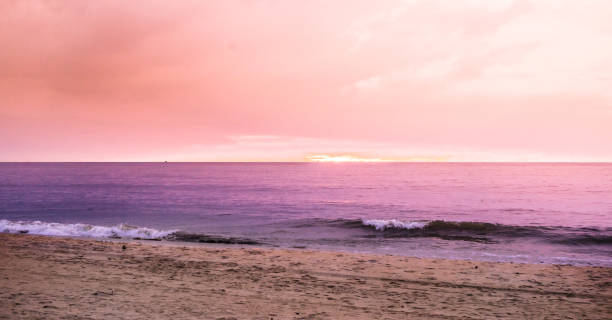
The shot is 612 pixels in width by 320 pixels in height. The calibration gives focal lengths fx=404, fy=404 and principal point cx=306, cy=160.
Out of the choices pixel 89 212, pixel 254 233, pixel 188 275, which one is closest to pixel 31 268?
pixel 188 275

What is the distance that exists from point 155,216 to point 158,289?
27612mm

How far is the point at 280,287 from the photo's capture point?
11328mm

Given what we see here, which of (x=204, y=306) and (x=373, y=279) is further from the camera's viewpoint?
(x=373, y=279)

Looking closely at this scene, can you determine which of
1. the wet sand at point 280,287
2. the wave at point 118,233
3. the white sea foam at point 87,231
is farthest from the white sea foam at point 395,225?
the white sea foam at point 87,231

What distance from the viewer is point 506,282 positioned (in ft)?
40.7

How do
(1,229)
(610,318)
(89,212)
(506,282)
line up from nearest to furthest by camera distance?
1. (610,318)
2. (506,282)
3. (1,229)
4. (89,212)

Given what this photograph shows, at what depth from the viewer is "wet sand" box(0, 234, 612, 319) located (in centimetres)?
911

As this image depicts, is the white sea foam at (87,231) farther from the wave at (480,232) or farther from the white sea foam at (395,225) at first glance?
the white sea foam at (395,225)

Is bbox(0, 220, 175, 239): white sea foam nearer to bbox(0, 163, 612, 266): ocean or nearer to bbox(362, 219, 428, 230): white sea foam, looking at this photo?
bbox(0, 163, 612, 266): ocean

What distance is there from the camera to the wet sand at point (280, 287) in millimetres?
9109

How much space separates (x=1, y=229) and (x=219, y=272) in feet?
69.0

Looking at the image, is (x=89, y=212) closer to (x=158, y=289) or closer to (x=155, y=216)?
(x=155, y=216)

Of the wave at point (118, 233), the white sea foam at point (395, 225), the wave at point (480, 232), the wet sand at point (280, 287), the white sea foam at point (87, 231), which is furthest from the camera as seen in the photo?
the white sea foam at point (395, 225)

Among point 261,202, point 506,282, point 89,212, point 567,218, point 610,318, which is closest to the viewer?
point 610,318
